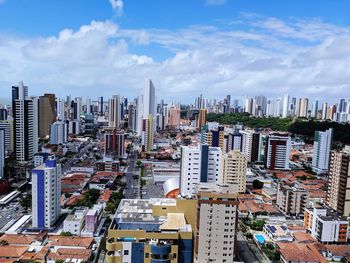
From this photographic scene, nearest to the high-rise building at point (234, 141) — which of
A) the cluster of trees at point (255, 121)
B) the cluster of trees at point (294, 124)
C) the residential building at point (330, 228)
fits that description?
the cluster of trees at point (294, 124)

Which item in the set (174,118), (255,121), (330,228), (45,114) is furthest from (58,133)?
(330,228)

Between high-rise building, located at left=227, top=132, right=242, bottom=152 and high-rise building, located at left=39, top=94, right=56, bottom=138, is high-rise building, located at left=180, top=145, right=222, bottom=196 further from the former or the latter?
high-rise building, located at left=39, top=94, right=56, bottom=138

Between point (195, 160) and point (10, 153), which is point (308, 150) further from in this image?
point (10, 153)

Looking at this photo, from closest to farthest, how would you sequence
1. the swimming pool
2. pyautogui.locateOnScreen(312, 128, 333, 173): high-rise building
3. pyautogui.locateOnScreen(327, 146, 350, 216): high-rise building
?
the swimming pool → pyautogui.locateOnScreen(327, 146, 350, 216): high-rise building → pyautogui.locateOnScreen(312, 128, 333, 173): high-rise building

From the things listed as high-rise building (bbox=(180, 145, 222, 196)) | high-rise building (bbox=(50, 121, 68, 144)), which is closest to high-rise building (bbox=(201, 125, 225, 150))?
high-rise building (bbox=(180, 145, 222, 196))

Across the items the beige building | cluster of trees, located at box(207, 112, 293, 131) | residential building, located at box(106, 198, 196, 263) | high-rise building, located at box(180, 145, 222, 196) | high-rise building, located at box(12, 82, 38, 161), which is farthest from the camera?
cluster of trees, located at box(207, 112, 293, 131)

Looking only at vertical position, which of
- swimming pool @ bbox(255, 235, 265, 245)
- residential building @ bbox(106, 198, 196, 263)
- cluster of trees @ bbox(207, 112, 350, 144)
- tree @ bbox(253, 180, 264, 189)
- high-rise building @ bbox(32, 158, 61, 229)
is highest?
cluster of trees @ bbox(207, 112, 350, 144)
